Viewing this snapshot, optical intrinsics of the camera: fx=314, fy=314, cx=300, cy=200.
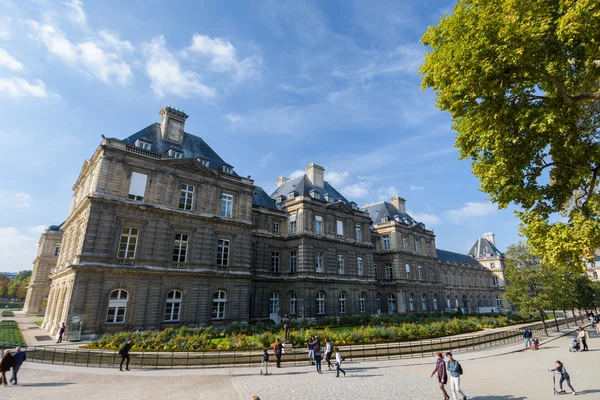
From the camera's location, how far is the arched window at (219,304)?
27733 millimetres

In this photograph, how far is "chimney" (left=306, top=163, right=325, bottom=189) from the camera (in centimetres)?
4269

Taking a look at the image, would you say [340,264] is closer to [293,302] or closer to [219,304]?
[293,302]

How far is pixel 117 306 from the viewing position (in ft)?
75.6

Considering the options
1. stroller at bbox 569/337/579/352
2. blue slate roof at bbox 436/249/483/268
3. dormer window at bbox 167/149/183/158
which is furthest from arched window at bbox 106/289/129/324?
blue slate roof at bbox 436/249/483/268

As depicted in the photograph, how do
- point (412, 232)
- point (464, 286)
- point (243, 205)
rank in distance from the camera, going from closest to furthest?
point (243, 205) < point (412, 232) < point (464, 286)

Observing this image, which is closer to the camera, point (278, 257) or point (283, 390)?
point (283, 390)

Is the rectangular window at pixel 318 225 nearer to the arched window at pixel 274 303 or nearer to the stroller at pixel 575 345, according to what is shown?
the arched window at pixel 274 303

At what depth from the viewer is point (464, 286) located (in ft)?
227

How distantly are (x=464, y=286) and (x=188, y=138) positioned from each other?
65.6 m

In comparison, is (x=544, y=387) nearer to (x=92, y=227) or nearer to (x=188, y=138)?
(x=92, y=227)

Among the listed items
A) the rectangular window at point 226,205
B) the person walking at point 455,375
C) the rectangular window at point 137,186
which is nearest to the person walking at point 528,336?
the person walking at point 455,375

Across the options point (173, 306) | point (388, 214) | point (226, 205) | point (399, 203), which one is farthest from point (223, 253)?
point (399, 203)

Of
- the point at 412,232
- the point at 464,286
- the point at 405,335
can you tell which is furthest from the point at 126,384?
the point at 464,286

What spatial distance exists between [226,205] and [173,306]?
10159mm
